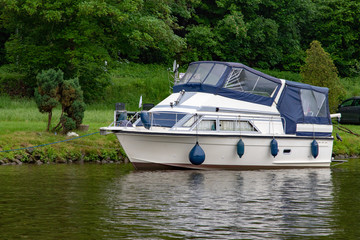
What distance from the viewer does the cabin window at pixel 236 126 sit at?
868 inches

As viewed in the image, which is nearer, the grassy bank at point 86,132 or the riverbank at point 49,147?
the riverbank at point 49,147

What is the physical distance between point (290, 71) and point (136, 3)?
2397 cm

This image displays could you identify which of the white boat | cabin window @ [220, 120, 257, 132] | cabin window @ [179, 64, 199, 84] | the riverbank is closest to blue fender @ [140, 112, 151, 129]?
the white boat

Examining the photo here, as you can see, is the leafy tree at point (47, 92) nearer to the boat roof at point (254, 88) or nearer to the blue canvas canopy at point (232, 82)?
the boat roof at point (254, 88)

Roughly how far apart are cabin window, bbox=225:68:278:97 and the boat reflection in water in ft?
12.5

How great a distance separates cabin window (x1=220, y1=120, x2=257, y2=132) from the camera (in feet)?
72.4

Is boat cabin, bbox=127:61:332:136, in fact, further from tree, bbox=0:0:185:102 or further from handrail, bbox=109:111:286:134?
tree, bbox=0:0:185:102

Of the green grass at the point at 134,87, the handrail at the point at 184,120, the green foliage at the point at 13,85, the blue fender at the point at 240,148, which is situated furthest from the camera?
the green grass at the point at 134,87

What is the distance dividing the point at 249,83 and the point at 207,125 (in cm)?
306

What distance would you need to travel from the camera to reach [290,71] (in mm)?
54219

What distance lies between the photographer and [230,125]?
2217cm

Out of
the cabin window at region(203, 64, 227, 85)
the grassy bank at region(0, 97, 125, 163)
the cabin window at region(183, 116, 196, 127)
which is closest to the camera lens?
the cabin window at region(183, 116, 196, 127)

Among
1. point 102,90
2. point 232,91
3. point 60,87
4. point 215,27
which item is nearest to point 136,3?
point 102,90

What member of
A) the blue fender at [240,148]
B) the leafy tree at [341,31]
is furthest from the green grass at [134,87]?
the leafy tree at [341,31]
